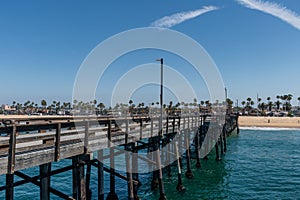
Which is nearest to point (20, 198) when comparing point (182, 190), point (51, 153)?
point (182, 190)

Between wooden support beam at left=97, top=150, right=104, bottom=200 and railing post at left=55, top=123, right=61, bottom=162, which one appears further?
wooden support beam at left=97, top=150, right=104, bottom=200

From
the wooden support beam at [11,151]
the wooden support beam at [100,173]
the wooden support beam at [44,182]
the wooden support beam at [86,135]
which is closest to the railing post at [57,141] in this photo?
the wooden support beam at [44,182]

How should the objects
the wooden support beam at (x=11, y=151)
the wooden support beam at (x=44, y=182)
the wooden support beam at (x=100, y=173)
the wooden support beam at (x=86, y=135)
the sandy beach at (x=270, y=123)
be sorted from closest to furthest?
1. the wooden support beam at (x=11, y=151)
2. the wooden support beam at (x=44, y=182)
3. the wooden support beam at (x=86, y=135)
4. the wooden support beam at (x=100, y=173)
5. the sandy beach at (x=270, y=123)

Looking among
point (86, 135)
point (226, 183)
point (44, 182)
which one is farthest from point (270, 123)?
point (44, 182)

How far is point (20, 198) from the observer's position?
50.0 feet

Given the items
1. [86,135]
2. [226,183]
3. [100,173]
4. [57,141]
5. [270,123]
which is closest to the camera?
[57,141]

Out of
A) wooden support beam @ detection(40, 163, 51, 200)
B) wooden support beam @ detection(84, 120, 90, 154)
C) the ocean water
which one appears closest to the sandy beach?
the ocean water

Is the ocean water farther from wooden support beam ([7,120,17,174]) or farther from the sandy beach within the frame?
the sandy beach

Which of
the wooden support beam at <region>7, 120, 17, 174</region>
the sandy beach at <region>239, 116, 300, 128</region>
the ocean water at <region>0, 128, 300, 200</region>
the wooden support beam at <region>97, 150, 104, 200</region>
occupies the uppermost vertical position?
the wooden support beam at <region>7, 120, 17, 174</region>

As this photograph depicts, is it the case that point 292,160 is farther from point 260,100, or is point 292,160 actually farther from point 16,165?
point 260,100

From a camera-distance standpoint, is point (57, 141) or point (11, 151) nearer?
point (11, 151)

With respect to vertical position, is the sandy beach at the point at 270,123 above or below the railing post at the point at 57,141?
below

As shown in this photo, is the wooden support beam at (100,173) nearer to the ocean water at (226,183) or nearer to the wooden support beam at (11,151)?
the ocean water at (226,183)

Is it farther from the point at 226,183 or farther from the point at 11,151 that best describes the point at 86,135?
the point at 226,183
